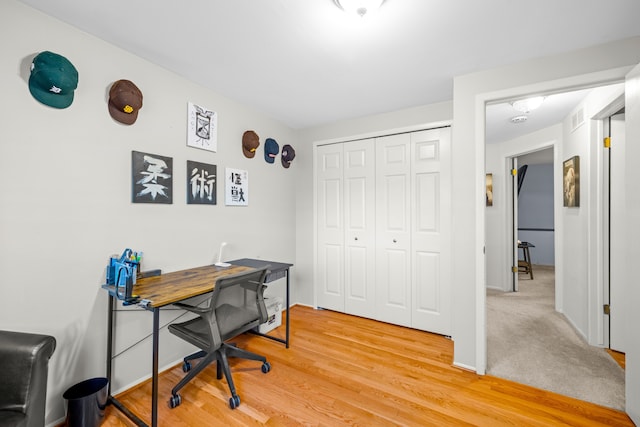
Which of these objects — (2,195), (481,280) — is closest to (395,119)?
(481,280)

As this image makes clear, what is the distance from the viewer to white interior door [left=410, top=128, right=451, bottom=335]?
2812 mm

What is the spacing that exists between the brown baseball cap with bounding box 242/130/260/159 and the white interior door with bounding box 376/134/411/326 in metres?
1.40

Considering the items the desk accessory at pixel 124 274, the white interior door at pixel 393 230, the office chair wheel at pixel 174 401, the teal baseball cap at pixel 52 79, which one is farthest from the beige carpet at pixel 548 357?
the teal baseball cap at pixel 52 79

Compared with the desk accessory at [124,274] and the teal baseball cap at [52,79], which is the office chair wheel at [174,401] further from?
the teal baseball cap at [52,79]

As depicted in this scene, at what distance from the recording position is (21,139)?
1495 mm

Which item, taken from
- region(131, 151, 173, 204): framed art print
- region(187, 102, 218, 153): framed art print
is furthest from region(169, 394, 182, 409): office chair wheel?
region(187, 102, 218, 153): framed art print

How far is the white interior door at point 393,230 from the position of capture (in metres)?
3.04

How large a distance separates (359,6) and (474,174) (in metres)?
1.48

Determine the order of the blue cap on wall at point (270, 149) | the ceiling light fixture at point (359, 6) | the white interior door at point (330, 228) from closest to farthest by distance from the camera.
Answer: the ceiling light fixture at point (359, 6)
the blue cap on wall at point (270, 149)
the white interior door at point (330, 228)

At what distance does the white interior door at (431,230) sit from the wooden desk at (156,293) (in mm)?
2001

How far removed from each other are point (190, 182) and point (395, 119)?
2.26 meters

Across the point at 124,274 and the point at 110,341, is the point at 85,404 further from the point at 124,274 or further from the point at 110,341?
the point at 124,274

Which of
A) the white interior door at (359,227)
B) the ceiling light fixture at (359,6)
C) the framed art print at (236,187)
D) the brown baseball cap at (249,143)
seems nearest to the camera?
the ceiling light fixture at (359,6)

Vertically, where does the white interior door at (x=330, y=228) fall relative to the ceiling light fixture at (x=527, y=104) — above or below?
below
